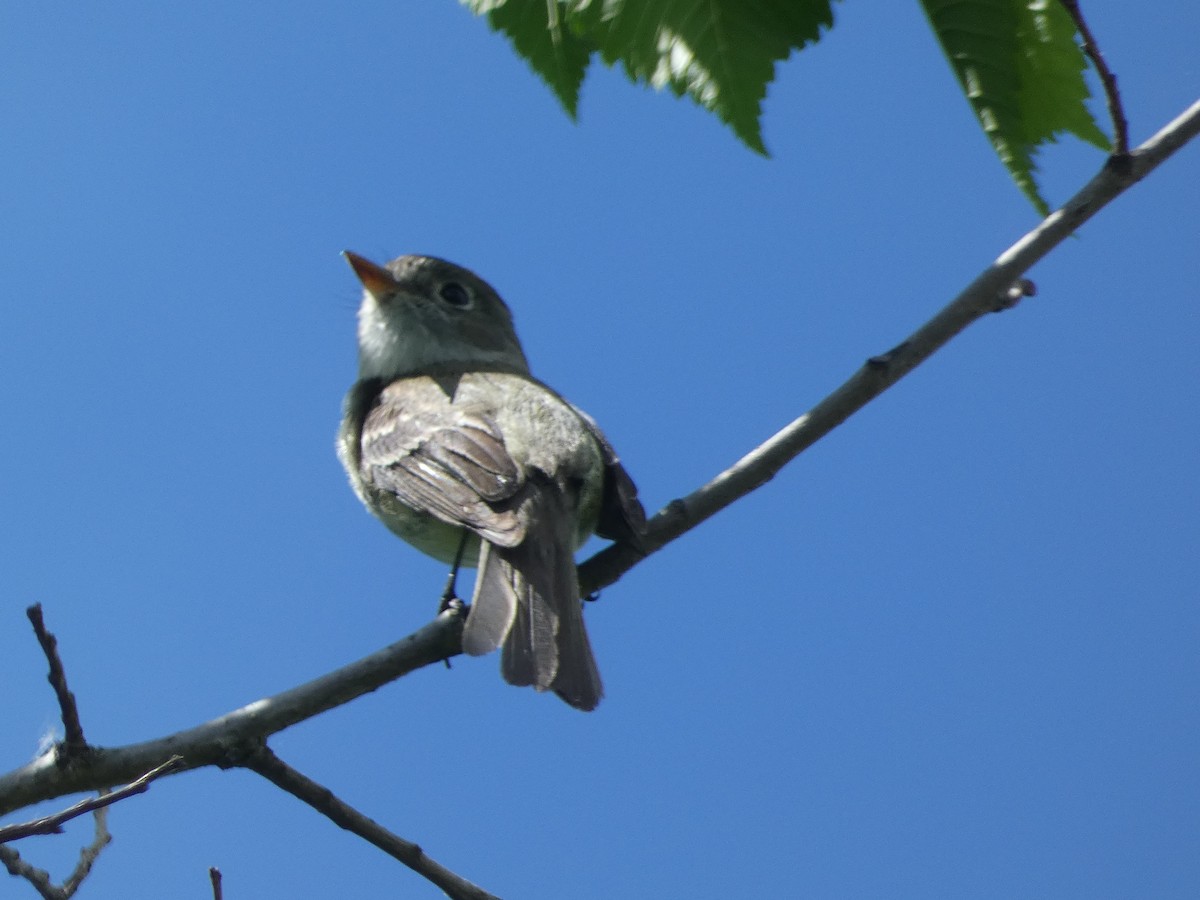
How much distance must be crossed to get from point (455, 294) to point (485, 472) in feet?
8.15

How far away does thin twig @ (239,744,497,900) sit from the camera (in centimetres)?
321

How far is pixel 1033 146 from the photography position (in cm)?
246

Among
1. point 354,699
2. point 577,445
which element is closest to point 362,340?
point 577,445

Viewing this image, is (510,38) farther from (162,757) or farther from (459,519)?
(459,519)

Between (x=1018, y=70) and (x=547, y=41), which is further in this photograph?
(x=547, y=41)

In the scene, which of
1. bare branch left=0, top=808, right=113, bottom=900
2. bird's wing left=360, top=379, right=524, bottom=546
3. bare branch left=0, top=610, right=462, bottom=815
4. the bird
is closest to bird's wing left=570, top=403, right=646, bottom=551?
the bird

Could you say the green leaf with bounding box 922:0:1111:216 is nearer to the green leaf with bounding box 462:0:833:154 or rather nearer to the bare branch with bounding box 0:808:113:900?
the green leaf with bounding box 462:0:833:154

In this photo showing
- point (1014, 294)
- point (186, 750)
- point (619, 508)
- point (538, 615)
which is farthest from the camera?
point (619, 508)

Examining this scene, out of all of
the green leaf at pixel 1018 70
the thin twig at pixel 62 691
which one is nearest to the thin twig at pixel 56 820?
the thin twig at pixel 62 691

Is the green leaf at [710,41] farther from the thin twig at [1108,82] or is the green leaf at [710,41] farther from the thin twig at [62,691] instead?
the thin twig at [62,691]

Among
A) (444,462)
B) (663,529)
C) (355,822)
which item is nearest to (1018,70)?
(663,529)

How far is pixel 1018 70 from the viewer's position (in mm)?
2451

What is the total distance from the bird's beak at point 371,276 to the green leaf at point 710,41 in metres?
4.53

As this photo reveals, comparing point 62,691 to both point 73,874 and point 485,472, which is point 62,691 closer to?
point 73,874
